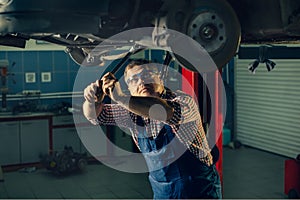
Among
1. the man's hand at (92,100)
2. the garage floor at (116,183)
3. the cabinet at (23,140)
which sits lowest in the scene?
the garage floor at (116,183)

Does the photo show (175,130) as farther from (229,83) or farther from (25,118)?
(229,83)

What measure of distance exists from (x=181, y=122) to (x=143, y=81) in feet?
0.82

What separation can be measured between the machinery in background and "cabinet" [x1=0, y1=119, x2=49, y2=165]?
1.09ft

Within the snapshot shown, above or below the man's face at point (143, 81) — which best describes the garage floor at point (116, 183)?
below

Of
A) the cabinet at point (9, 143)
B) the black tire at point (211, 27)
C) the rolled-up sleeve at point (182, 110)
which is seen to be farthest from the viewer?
the cabinet at point (9, 143)

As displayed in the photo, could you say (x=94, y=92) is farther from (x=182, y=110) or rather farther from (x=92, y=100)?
(x=182, y=110)

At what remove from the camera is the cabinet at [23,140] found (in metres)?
6.48

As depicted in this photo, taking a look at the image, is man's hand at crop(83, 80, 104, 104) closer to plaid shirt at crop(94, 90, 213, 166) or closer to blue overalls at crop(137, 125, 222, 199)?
plaid shirt at crop(94, 90, 213, 166)

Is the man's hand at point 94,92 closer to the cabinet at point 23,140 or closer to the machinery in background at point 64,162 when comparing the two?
the machinery in background at point 64,162

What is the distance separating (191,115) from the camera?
207cm

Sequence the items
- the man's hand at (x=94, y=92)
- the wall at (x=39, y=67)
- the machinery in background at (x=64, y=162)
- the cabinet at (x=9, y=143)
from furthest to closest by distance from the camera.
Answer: the wall at (x=39, y=67), the cabinet at (x=9, y=143), the machinery in background at (x=64, y=162), the man's hand at (x=94, y=92)

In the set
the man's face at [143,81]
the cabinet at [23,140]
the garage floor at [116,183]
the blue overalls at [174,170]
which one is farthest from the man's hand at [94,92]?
the cabinet at [23,140]

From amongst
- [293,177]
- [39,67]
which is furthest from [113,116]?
[39,67]

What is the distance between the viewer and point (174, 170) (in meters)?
2.36
